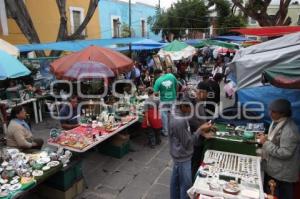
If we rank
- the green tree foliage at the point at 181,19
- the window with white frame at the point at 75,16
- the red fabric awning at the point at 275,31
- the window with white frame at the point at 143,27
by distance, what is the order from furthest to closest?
the green tree foliage at the point at 181,19 < the window with white frame at the point at 143,27 < the window with white frame at the point at 75,16 < the red fabric awning at the point at 275,31

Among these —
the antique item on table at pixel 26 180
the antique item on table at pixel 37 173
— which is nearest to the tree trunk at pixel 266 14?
the antique item on table at pixel 37 173

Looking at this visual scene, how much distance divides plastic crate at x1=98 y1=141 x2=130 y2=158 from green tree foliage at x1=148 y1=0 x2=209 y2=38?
20827 mm

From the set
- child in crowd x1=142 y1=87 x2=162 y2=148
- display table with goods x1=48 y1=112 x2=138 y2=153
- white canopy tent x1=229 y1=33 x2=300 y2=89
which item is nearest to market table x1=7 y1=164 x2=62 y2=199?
display table with goods x1=48 y1=112 x2=138 y2=153

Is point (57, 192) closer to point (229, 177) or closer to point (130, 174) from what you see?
point (130, 174)

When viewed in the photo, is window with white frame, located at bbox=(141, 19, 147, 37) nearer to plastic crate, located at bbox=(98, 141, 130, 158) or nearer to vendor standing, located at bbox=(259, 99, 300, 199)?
plastic crate, located at bbox=(98, 141, 130, 158)

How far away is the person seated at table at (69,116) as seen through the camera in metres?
6.57

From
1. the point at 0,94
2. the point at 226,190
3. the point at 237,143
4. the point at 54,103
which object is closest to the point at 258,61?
the point at 237,143

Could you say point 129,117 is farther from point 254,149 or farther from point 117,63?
point 254,149

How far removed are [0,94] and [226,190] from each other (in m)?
8.67

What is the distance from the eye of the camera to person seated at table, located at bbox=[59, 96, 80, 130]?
6570mm

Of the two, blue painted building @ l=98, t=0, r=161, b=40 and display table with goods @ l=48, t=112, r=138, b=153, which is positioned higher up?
blue painted building @ l=98, t=0, r=161, b=40

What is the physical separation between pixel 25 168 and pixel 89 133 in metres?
1.75

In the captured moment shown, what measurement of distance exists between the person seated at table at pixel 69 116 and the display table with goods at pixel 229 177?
3625 mm

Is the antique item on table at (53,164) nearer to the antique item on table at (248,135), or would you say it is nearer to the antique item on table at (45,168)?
the antique item on table at (45,168)
